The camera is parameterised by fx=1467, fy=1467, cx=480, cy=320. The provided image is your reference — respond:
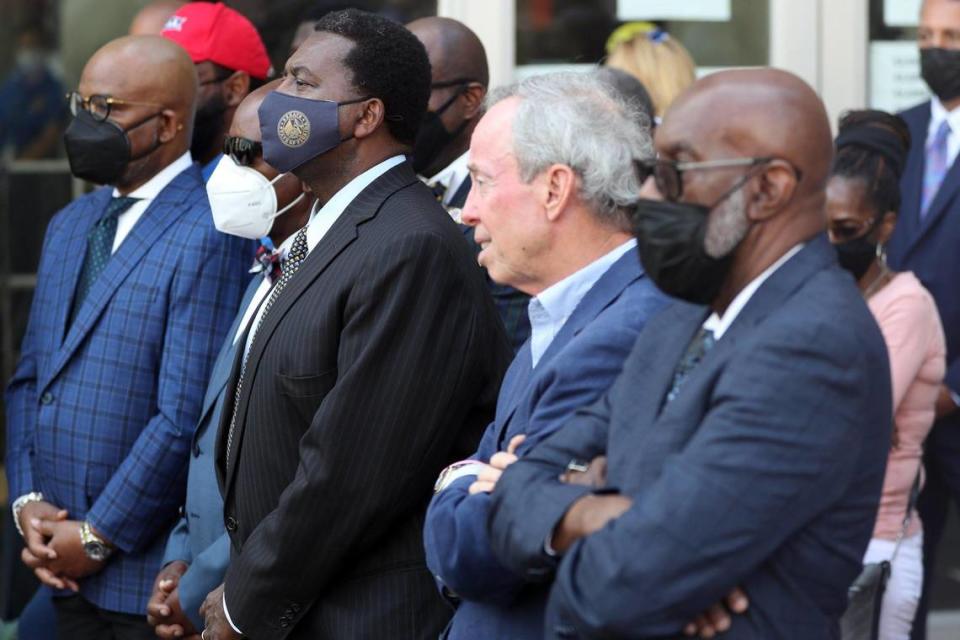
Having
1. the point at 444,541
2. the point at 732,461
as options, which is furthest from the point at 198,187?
the point at 732,461

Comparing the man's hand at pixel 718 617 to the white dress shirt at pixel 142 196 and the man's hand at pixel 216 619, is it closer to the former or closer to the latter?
the man's hand at pixel 216 619

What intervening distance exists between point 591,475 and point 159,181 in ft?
7.71

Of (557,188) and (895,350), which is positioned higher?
(557,188)

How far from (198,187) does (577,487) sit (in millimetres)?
2324

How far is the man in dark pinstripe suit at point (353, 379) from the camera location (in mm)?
3191

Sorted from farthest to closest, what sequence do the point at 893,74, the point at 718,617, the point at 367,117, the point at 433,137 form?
the point at 893,74
the point at 433,137
the point at 367,117
the point at 718,617

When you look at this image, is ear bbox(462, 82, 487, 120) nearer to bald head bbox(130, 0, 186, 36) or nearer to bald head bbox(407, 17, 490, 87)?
bald head bbox(407, 17, 490, 87)

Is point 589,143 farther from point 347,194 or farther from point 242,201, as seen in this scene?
point 242,201

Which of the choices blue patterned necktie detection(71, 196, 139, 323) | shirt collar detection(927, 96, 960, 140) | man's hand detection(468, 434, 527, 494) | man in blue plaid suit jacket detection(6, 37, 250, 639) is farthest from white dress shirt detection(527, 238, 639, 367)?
shirt collar detection(927, 96, 960, 140)

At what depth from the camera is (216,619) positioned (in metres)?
3.38

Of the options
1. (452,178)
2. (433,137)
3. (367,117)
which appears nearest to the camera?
(367,117)

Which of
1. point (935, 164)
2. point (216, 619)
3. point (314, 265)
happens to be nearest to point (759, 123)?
point (314, 265)

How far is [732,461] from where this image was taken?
2.16 meters

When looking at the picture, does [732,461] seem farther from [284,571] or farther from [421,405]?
[284,571]
